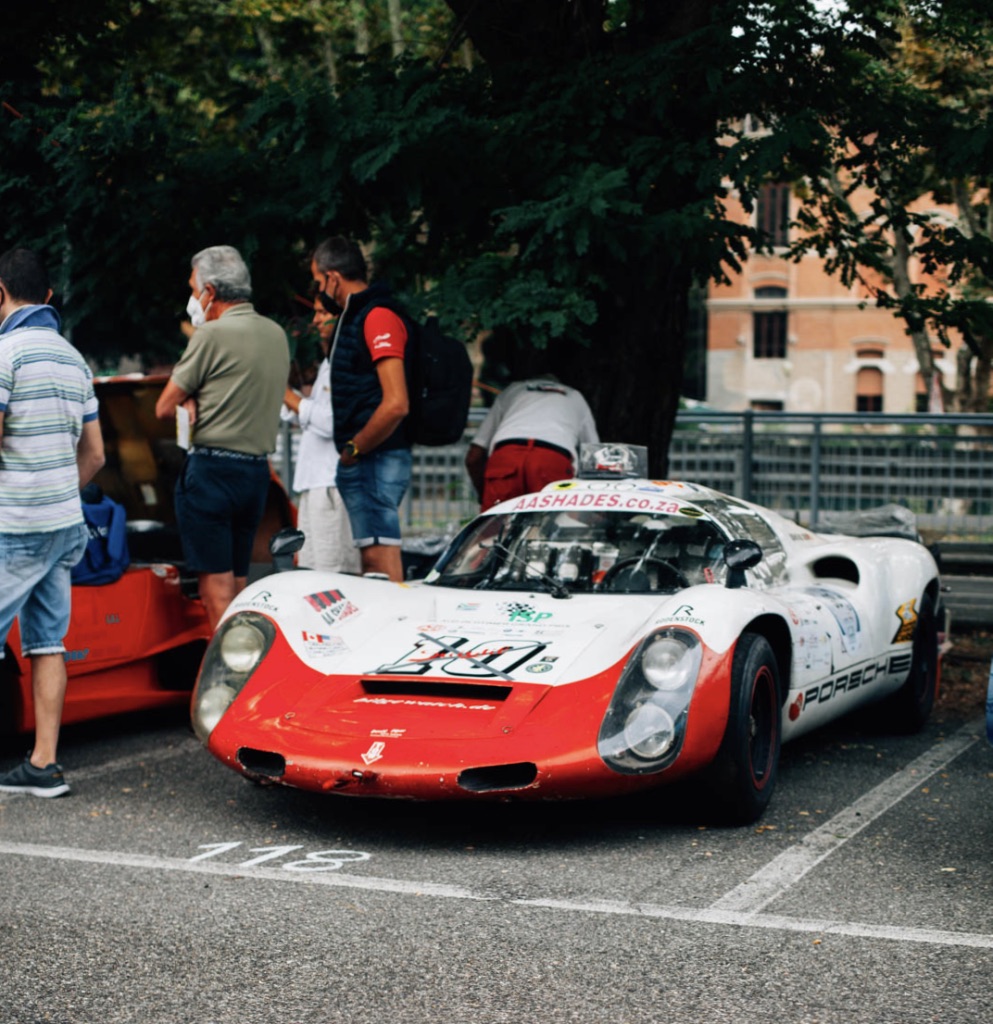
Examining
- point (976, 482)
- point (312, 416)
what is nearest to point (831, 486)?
point (976, 482)

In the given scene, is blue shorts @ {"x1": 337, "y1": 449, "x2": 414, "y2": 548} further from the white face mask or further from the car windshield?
the white face mask

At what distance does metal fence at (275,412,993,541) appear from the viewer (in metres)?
12.1

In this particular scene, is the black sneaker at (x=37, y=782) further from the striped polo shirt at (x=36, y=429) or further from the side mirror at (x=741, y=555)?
the side mirror at (x=741, y=555)

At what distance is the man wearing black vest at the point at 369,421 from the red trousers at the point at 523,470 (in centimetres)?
94

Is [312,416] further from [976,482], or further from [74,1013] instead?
[976,482]

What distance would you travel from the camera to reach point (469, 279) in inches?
320

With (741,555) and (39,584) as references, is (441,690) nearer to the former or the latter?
(741,555)

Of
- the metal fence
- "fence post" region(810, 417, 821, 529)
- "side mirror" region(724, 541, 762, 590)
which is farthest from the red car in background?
"fence post" region(810, 417, 821, 529)

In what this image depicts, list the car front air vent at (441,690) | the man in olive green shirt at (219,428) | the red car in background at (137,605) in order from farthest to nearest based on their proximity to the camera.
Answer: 1. the man in olive green shirt at (219,428)
2. the red car in background at (137,605)
3. the car front air vent at (441,690)

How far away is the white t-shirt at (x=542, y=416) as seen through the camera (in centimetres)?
796

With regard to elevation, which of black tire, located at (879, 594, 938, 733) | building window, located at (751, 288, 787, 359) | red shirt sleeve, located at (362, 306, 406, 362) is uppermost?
building window, located at (751, 288, 787, 359)

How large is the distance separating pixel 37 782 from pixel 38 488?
3.45ft

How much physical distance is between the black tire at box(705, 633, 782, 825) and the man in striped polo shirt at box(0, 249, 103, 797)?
2368mm

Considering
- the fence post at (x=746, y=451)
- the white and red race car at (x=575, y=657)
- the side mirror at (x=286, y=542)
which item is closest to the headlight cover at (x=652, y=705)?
the white and red race car at (x=575, y=657)
